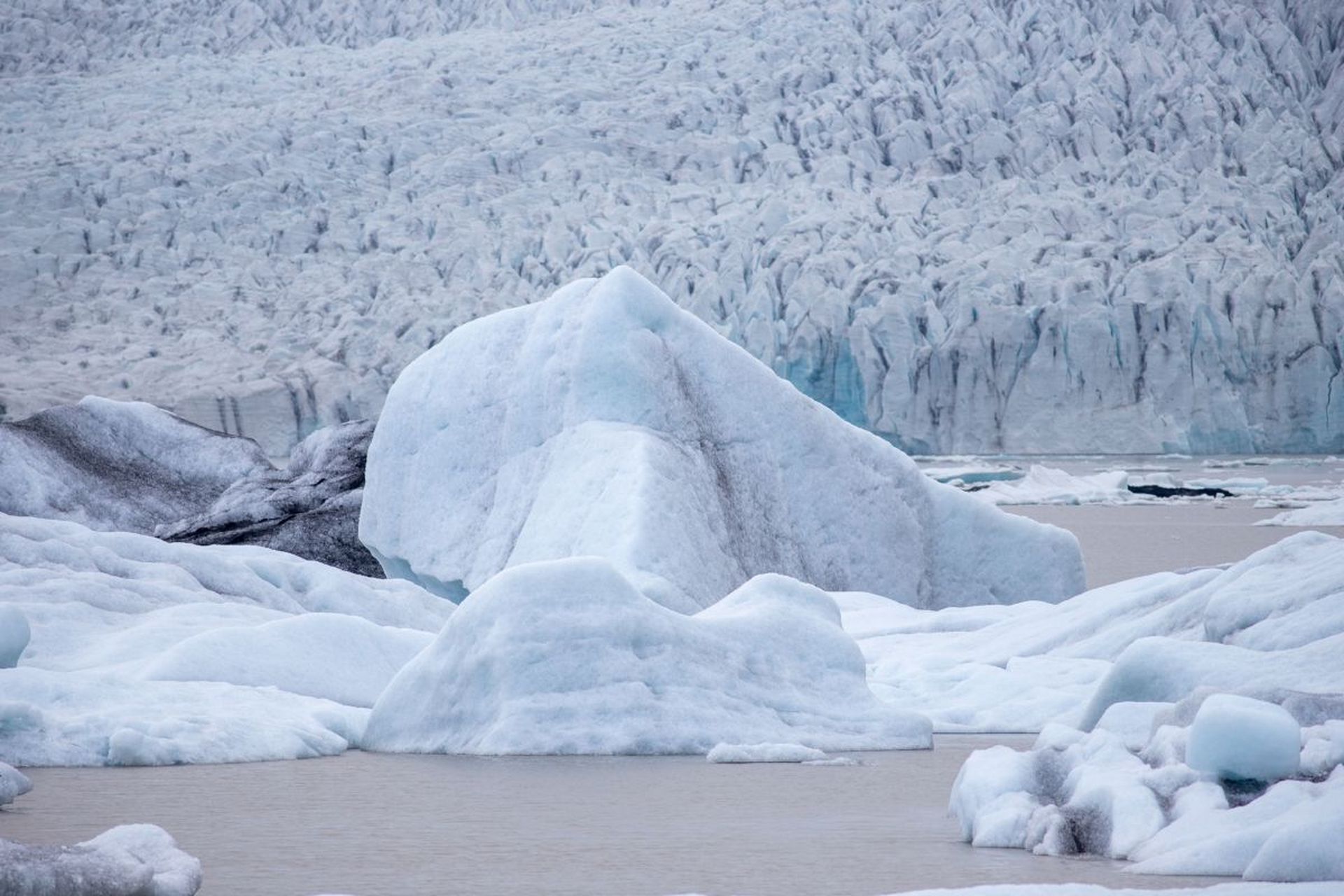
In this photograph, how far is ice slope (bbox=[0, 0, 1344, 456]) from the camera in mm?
24703

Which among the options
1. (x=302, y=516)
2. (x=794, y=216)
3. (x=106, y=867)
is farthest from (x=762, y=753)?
(x=794, y=216)

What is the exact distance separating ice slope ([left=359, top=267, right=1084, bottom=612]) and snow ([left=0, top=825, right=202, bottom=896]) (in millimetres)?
4816

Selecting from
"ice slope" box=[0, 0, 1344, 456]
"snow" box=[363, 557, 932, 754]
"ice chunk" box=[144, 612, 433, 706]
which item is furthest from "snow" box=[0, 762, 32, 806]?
"ice slope" box=[0, 0, 1344, 456]

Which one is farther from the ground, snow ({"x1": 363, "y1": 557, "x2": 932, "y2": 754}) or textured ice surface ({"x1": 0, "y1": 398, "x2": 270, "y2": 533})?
snow ({"x1": 363, "y1": 557, "x2": 932, "y2": 754})

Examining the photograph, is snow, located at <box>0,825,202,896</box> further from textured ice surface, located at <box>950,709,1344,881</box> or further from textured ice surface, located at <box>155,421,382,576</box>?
textured ice surface, located at <box>155,421,382,576</box>

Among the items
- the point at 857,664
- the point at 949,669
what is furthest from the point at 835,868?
the point at 949,669

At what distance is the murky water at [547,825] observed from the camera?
2871 millimetres

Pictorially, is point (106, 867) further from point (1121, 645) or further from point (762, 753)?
point (1121, 645)

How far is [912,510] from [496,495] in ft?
6.85

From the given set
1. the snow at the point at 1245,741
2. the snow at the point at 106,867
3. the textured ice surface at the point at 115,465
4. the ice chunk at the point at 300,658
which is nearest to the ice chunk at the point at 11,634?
the ice chunk at the point at 300,658

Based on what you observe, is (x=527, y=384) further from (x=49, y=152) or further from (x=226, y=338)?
(x=49, y=152)

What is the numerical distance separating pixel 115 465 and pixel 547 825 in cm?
828

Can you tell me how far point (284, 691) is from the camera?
5.31m

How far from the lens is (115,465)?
11.0 m
